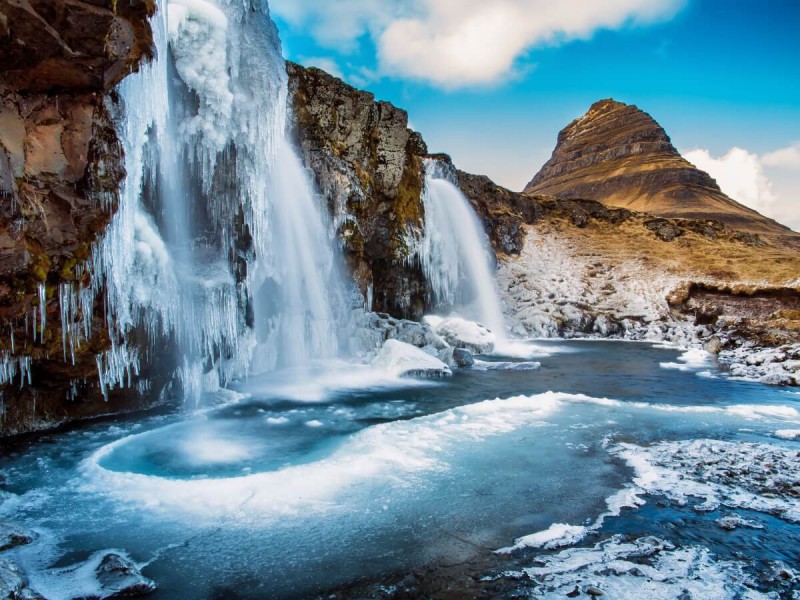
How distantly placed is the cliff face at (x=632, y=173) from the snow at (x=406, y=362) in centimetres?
6767

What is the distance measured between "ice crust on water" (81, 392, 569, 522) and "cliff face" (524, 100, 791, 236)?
75.2 m

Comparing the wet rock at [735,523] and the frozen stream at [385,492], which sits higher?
the frozen stream at [385,492]

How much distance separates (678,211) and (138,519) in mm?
86667

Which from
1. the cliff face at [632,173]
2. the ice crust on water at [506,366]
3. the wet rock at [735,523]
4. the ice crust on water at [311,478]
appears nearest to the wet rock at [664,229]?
the cliff face at [632,173]

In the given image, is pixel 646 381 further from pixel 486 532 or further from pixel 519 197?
pixel 519 197

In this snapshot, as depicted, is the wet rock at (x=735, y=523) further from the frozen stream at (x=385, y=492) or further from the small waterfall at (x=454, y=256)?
the small waterfall at (x=454, y=256)

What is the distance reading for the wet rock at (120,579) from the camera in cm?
543

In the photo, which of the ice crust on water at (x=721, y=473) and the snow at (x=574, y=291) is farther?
the snow at (x=574, y=291)

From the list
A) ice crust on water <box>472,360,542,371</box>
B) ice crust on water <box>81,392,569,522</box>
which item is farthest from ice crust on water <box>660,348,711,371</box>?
ice crust on water <box>81,392,569,522</box>

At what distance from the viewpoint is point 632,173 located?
91.6m

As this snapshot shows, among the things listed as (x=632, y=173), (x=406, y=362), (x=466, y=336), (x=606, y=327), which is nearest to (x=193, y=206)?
(x=406, y=362)

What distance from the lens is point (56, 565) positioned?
5.90 metres

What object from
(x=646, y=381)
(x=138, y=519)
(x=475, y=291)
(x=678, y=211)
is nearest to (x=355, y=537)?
(x=138, y=519)

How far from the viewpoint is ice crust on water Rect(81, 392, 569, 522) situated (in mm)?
7797
